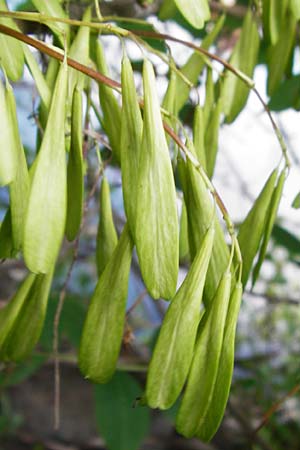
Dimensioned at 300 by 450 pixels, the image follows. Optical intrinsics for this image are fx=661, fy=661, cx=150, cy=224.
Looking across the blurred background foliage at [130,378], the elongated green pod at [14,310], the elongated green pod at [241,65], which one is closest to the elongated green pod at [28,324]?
the elongated green pod at [14,310]

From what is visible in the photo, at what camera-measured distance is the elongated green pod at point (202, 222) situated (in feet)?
1.19

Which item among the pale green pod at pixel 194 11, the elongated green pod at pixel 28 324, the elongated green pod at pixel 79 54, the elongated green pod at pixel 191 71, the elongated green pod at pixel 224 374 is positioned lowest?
the elongated green pod at pixel 28 324

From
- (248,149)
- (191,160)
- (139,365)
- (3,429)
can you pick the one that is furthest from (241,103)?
(248,149)

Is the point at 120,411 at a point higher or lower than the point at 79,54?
lower

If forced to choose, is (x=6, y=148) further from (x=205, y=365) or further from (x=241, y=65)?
(x=241, y=65)

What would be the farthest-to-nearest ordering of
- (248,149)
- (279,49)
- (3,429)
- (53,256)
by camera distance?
(248,149) → (3,429) → (279,49) → (53,256)

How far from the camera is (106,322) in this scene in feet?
1.24

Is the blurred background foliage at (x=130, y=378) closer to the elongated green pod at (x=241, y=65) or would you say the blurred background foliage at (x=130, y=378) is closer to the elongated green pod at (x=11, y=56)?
the elongated green pod at (x=241, y=65)

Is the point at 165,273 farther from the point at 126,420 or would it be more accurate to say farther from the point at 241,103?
the point at 126,420

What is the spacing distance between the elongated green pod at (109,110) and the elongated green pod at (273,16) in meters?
0.15

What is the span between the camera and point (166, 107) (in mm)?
437

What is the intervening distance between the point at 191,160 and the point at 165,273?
68 mm

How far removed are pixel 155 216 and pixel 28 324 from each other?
16 cm

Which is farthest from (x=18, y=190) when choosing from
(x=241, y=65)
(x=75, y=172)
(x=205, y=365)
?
(x=241, y=65)
